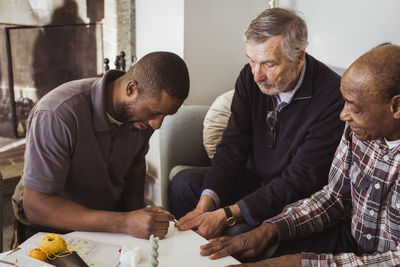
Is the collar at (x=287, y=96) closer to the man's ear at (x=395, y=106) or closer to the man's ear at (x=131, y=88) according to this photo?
the man's ear at (x=395, y=106)

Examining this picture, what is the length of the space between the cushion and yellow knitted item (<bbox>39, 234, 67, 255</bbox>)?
1142 millimetres

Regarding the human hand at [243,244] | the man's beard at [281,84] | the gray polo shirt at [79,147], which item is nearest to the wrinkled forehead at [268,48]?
the man's beard at [281,84]

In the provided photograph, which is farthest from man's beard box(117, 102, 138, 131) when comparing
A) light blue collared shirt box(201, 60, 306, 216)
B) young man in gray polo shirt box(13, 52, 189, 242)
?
light blue collared shirt box(201, 60, 306, 216)

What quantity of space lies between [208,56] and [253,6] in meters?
0.44

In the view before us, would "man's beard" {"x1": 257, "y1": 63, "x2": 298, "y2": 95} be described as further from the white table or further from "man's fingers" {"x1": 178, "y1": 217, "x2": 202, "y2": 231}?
the white table

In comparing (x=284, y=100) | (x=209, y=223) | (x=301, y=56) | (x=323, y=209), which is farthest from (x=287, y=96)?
(x=209, y=223)

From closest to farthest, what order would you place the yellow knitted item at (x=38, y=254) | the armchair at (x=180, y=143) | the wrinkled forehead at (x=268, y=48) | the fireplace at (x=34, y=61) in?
the yellow knitted item at (x=38, y=254) → the wrinkled forehead at (x=268, y=48) → the armchair at (x=180, y=143) → the fireplace at (x=34, y=61)

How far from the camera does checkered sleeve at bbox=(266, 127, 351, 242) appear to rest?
4.62 ft

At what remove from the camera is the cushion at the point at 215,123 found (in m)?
2.10

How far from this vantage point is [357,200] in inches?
53.2

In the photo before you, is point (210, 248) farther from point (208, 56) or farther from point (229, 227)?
point (208, 56)

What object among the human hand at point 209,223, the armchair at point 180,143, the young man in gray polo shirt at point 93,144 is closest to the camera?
the young man in gray polo shirt at point 93,144

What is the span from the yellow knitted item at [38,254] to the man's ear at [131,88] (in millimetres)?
545

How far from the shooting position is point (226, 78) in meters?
2.67
